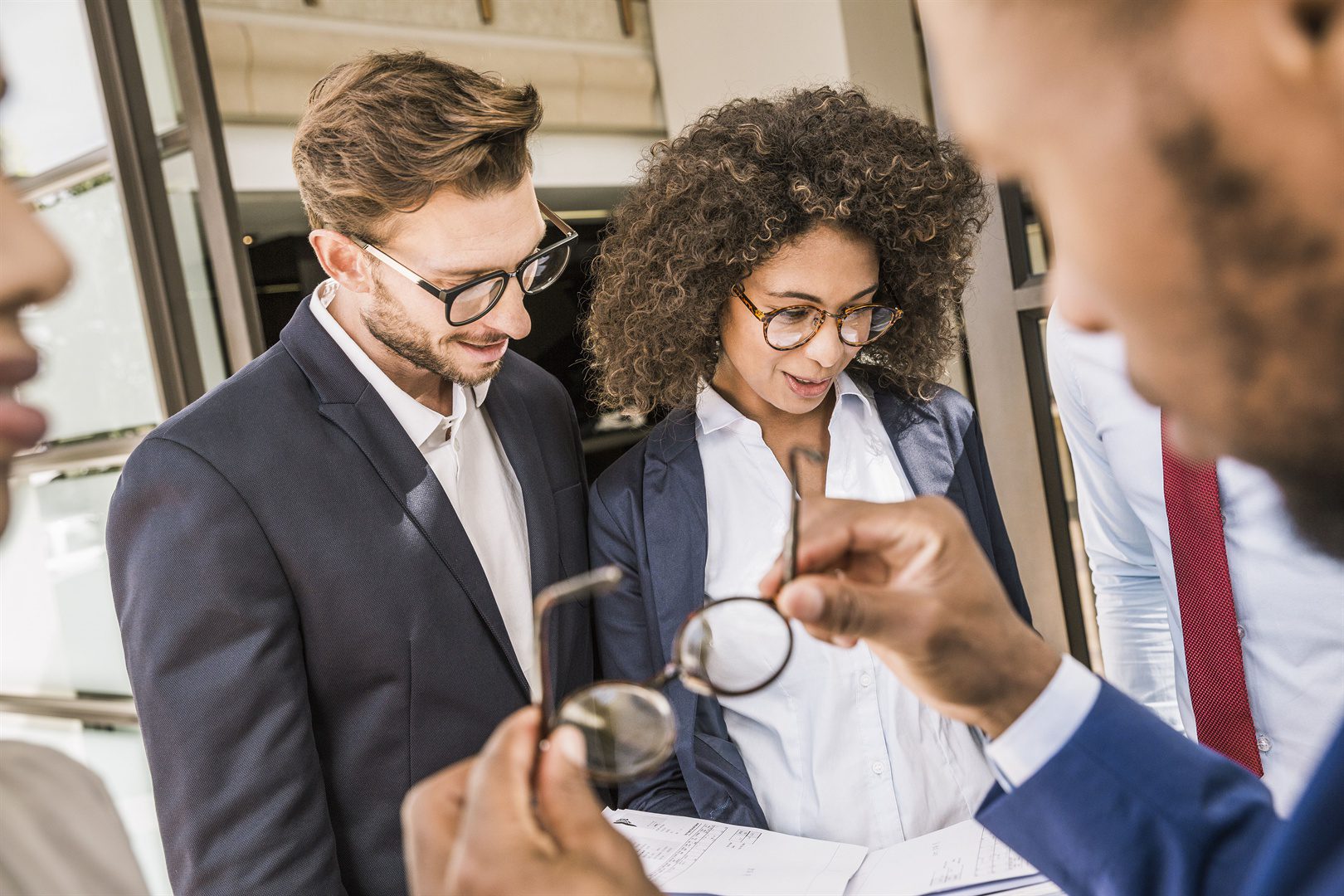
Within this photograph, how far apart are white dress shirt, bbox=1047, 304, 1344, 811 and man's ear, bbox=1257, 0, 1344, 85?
734mm

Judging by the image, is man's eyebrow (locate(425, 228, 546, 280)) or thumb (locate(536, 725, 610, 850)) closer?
→ thumb (locate(536, 725, 610, 850))

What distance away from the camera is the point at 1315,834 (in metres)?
0.72

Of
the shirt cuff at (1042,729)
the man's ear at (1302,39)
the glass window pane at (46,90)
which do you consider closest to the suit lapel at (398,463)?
the shirt cuff at (1042,729)

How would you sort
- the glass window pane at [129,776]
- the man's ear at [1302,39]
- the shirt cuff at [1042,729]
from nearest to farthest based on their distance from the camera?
1. the man's ear at [1302,39]
2. the shirt cuff at [1042,729]
3. the glass window pane at [129,776]

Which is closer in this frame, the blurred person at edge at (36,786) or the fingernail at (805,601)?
the blurred person at edge at (36,786)

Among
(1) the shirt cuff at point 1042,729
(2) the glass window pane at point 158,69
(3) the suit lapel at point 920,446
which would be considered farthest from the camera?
(2) the glass window pane at point 158,69

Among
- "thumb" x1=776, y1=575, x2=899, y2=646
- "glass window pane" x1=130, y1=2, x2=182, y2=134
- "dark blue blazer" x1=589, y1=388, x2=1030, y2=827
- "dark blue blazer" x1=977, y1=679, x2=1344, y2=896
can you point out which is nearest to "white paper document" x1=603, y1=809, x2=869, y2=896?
"dark blue blazer" x1=589, y1=388, x2=1030, y2=827

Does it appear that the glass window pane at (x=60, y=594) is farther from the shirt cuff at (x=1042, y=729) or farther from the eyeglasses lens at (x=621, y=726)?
the shirt cuff at (x=1042, y=729)

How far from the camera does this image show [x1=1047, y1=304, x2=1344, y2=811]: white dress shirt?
1.45 meters

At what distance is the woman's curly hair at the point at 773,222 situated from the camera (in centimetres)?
200

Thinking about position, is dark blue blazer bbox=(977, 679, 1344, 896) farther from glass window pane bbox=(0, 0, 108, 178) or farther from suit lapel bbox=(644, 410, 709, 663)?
glass window pane bbox=(0, 0, 108, 178)

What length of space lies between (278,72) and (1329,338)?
3.63 metres

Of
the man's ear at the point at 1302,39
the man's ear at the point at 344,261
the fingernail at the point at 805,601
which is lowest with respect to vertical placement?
the fingernail at the point at 805,601

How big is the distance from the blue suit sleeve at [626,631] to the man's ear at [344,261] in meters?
0.57
